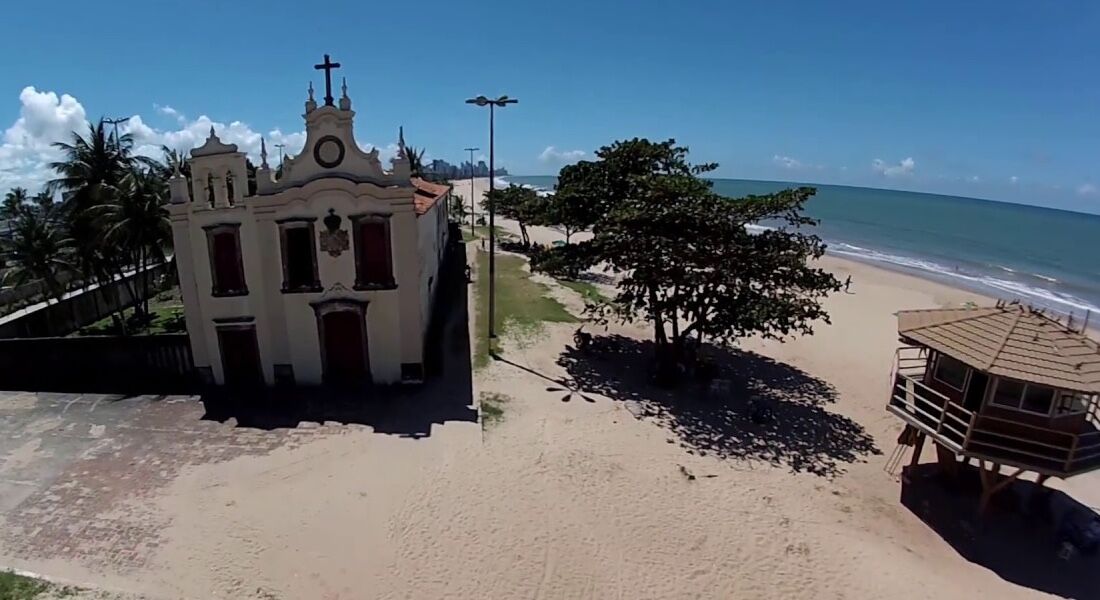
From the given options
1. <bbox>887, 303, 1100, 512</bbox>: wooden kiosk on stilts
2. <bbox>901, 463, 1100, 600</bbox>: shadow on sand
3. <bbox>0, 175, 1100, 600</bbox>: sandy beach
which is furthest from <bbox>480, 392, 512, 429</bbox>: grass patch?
<bbox>887, 303, 1100, 512</bbox>: wooden kiosk on stilts

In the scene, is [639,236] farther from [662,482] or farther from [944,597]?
[944,597]

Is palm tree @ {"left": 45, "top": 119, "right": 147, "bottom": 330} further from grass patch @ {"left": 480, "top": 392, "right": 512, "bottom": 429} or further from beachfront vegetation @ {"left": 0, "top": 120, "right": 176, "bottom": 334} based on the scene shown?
grass patch @ {"left": 480, "top": 392, "right": 512, "bottom": 429}

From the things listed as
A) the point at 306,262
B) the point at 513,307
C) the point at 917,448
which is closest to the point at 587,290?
the point at 513,307

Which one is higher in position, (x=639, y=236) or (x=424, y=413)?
(x=639, y=236)

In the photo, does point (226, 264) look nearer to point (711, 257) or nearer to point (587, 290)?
point (711, 257)

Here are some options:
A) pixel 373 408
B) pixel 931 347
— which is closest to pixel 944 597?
pixel 931 347

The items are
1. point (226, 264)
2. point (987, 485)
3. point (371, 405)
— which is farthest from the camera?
point (226, 264)
